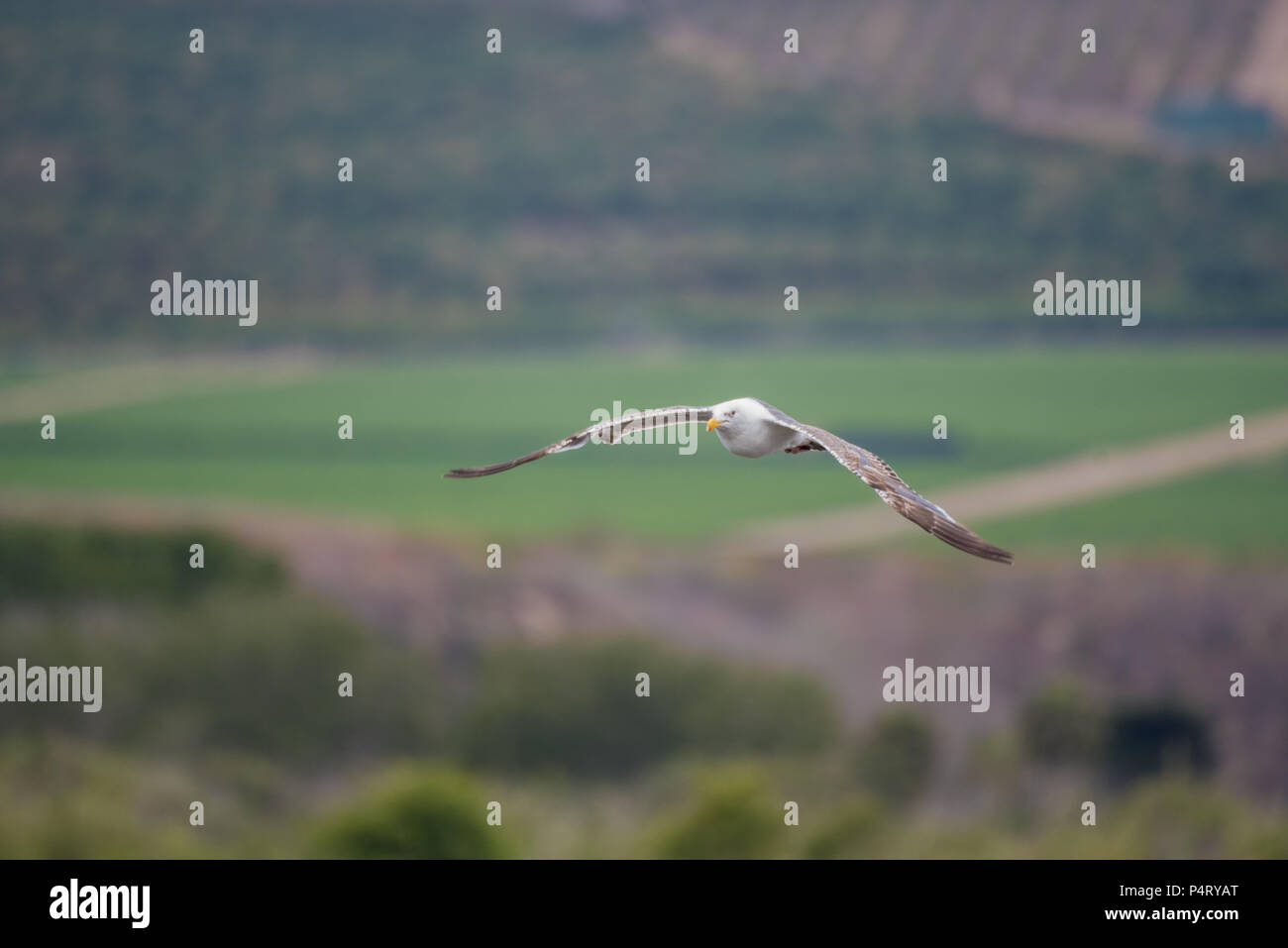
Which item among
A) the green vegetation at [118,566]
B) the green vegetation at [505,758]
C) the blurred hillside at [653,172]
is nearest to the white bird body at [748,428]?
the green vegetation at [505,758]

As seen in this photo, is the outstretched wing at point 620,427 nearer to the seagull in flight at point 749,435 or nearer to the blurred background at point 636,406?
the seagull in flight at point 749,435

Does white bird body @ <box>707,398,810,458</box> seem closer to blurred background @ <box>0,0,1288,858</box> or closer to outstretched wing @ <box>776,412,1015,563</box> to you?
outstretched wing @ <box>776,412,1015,563</box>

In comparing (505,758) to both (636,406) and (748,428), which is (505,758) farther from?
(748,428)

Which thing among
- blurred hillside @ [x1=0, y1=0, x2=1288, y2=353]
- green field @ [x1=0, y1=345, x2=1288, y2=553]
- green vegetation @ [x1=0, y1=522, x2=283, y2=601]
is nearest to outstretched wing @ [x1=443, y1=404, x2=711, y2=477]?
green vegetation @ [x1=0, y1=522, x2=283, y2=601]

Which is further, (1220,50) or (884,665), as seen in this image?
(1220,50)
